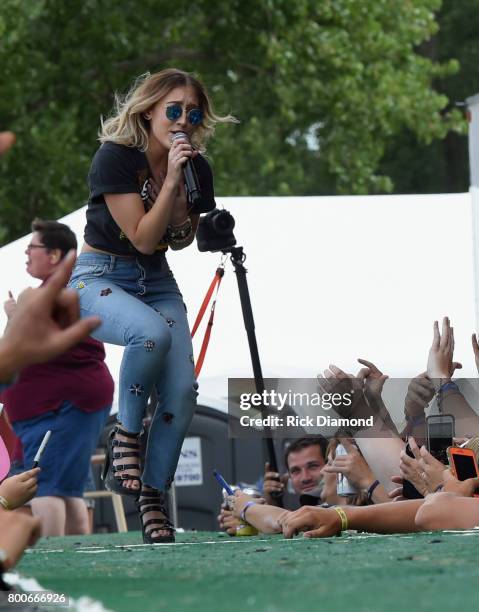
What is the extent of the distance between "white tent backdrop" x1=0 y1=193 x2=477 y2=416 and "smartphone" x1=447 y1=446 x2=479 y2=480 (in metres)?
3.66

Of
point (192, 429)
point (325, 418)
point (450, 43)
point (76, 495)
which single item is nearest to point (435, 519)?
point (325, 418)

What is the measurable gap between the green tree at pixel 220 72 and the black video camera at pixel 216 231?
34.4 feet

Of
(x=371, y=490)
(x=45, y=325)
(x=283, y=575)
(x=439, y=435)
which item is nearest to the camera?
(x=45, y=325)

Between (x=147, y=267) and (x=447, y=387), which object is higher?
(x=147, y=267)

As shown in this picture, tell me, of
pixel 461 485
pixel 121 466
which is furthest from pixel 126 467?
pixel 461 485

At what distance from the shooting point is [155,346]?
4.85 meters

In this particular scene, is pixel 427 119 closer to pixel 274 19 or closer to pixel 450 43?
pixel 274 19

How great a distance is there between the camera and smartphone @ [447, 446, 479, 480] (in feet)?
14.1

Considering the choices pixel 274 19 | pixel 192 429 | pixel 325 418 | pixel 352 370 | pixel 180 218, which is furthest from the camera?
pixel 274 19

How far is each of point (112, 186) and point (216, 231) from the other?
1.53 metres

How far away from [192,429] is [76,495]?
293 cm

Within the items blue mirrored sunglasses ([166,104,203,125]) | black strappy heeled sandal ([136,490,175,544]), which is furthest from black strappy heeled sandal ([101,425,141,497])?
blue mirrored sunglasses ([166,104,203,125])

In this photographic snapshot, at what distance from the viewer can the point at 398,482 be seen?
5.23m

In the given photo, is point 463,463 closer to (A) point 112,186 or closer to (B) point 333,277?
(A) point 112,186
